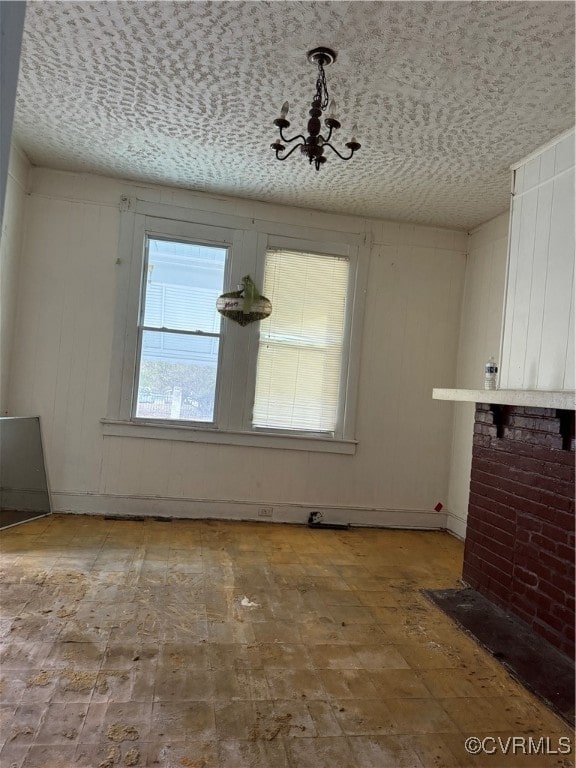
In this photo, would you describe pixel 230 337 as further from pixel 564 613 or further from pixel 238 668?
pixel 564 613

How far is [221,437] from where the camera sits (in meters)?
4.68

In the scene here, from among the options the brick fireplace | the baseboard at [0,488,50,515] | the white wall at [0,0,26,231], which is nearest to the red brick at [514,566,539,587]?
the brick fireplace

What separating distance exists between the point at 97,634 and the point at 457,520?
3.47m

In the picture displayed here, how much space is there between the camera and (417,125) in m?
3.20

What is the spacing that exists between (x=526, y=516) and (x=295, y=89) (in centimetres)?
279

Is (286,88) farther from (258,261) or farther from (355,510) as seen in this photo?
(355,510)

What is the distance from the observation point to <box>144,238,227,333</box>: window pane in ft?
15.1

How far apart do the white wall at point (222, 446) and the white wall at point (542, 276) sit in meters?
1.59

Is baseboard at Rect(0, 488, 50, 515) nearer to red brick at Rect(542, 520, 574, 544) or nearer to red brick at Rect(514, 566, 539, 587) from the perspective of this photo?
red brick at Rect(514, 566, 539, 587)

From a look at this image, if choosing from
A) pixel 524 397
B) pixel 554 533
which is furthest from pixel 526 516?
pixel 524 397

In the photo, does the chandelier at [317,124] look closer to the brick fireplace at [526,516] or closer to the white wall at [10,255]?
the brick fireplace at [526,516]

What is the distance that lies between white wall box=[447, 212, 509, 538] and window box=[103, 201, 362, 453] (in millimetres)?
1060

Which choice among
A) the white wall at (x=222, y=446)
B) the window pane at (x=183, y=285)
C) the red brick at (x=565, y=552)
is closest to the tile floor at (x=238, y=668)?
the red brick at (x=565, y=552)

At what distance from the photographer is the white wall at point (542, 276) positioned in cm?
290
